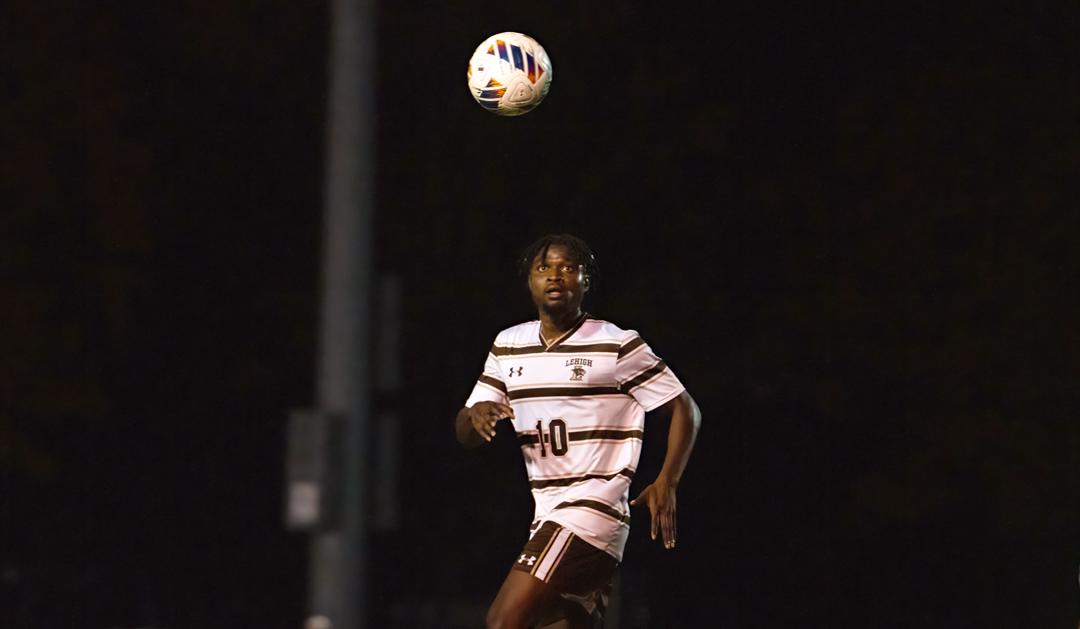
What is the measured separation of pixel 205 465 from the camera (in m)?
20.2

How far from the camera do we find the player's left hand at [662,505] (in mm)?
7820

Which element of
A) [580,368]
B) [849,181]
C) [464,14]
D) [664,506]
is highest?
[464,14]

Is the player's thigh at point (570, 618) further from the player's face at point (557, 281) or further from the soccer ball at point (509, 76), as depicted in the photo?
the soccer ball at point (509, 76)

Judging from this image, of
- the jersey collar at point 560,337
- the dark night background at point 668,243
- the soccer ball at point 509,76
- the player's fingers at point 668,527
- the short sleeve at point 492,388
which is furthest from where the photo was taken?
the dark night background at point 668,243

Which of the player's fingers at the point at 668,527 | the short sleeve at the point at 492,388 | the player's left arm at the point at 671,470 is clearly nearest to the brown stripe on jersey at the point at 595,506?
the player's left arm at the point at 671,470

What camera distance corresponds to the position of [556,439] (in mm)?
8062

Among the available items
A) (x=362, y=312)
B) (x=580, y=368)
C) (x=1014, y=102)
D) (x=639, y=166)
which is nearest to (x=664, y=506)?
(x=580, y=368)

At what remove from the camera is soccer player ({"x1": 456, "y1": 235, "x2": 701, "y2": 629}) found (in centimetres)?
800

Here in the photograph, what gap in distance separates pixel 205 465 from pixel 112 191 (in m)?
2.93

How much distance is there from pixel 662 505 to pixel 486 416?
794 mm

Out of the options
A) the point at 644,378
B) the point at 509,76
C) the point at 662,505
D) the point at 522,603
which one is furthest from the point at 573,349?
the point at 509,76

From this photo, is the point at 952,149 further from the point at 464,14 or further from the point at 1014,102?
the point at 464,14

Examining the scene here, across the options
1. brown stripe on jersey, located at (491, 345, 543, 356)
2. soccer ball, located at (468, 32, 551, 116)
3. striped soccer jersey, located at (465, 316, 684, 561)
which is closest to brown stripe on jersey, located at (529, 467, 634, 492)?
striped soccer jersey, located at (465, 316, 684, 561)

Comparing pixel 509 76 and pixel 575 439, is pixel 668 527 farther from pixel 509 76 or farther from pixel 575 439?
pixel 509 76
